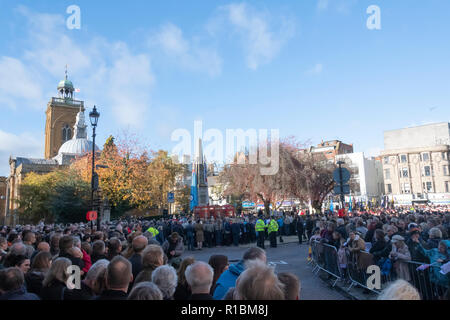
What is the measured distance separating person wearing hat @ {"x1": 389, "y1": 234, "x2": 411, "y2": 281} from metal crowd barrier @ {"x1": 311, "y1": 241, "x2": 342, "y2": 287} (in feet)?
6.56

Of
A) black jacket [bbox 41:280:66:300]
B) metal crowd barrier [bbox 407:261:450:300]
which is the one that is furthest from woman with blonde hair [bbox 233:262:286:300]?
metal crowd barrier [bbox 407:261:450:300]

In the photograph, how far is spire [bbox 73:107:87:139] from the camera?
81500 millimetres

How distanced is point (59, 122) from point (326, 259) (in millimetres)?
91060

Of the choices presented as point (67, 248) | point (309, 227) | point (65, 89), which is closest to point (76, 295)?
point (67, 248)

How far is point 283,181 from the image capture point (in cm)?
3225

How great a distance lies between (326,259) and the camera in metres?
10.1

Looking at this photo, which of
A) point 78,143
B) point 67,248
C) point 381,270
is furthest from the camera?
point 78,143

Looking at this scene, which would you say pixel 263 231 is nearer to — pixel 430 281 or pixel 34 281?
pixel 430 281

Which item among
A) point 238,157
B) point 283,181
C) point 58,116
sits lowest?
point 283,181

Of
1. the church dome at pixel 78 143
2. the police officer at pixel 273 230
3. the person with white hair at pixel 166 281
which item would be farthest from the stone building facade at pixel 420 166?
the person with white hair at pixel 166 281

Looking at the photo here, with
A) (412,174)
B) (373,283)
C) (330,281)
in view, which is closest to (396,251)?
(373,283)

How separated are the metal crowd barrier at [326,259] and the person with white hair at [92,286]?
6729 mm
